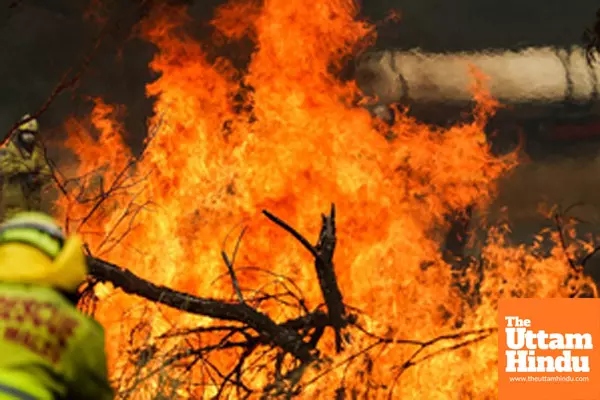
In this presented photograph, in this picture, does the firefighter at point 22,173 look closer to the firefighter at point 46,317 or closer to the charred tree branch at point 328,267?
the charred tree branch at point 328,267

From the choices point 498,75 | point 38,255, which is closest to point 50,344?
point 38,255

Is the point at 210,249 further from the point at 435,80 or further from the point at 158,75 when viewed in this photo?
the point at 435,80

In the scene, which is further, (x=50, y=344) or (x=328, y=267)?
(x=328, y=267)

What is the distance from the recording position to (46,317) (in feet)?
6.24

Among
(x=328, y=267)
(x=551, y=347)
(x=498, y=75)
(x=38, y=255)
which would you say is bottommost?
(x=38, y=255)

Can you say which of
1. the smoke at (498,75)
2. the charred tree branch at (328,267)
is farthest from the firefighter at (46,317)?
the smoke at (498,75)

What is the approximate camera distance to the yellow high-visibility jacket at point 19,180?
270 inches

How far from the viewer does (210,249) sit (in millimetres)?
6938

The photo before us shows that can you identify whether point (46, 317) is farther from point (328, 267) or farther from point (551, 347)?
point (551, 347)

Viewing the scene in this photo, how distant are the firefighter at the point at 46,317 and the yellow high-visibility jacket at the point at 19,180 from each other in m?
5.13

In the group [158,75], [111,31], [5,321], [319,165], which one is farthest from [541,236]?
[5,321]

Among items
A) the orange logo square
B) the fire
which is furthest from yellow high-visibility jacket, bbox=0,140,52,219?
the orange logo square

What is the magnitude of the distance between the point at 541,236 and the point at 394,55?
2.14 metres

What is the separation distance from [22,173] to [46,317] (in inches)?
210
